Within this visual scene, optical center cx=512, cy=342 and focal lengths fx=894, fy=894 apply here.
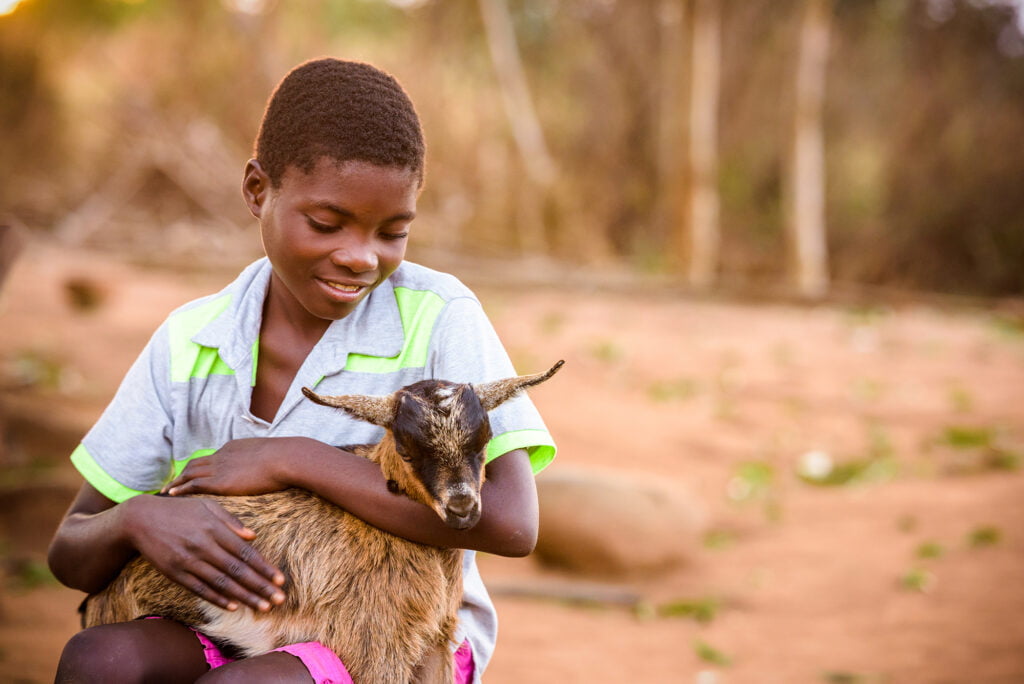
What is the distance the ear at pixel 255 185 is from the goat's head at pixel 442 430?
64 cm

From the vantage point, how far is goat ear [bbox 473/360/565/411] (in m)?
2.10

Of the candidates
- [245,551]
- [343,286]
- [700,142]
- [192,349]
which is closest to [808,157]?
[700,142]

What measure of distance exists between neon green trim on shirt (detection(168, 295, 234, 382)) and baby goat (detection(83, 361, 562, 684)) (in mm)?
352

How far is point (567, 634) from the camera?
550cm

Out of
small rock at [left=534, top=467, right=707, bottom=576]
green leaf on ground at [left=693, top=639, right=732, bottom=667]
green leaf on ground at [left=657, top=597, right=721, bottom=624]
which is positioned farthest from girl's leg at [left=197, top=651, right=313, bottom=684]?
small rock at [left=534, top=467, right=707, bottom=576]

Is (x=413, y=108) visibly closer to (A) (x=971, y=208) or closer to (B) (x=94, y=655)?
(B) (x=94, y=655)

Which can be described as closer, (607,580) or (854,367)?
(607,580)

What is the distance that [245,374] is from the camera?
2.40 m

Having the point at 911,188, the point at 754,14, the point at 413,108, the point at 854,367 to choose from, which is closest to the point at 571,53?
the point at 754,14

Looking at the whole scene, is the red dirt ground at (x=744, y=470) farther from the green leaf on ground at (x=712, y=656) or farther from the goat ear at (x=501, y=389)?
the goat ear at (x=501, y=389)

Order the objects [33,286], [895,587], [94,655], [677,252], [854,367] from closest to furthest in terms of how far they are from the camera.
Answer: [94,655], [895,587], [854,367], [33,286], [677,252]

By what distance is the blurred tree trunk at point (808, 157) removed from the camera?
16.3 meters

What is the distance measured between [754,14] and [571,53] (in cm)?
418

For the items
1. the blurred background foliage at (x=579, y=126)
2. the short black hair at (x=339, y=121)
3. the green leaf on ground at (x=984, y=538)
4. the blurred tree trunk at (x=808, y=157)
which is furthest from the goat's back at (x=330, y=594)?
the blurred tree trunk at (x=808, y=157)
